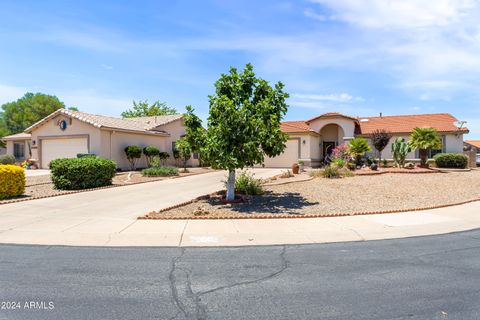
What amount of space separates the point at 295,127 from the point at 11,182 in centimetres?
2274

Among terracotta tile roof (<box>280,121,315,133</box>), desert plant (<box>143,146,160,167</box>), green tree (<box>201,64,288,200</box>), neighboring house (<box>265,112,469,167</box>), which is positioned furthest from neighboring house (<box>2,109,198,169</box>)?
green tree (<box>201,64,288,200</box>)

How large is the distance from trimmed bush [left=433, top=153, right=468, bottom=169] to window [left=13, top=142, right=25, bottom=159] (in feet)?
124

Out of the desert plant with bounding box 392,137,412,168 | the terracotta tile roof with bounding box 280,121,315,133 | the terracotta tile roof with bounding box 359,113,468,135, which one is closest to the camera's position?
the desert plant with bounding box 392,137,412,168

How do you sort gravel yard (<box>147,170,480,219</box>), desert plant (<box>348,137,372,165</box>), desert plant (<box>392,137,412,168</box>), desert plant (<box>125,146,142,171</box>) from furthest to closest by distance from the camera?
desert plant (<box>125,146,142,171</box>) → desert plant (<box>348,137,372,165</box>) → desert plant (<box>392,137,412,168</box>) → gravel yard (<box>147,170,480,219</box>)

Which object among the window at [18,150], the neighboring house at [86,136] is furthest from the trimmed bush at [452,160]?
the window at [18,150]

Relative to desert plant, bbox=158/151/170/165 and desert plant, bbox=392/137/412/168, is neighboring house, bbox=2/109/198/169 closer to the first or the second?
A: desert plant, bbox=158/151/170/165

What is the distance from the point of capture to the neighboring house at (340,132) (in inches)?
1160

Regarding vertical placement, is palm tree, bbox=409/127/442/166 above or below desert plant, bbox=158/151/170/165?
above

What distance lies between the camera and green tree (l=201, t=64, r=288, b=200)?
37.6 feet

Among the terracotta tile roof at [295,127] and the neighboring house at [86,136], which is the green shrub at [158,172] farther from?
the terracotta tile roof at [295,127]

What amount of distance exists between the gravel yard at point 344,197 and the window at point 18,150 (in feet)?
97.3

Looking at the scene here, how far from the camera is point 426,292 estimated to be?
4820 millimetres

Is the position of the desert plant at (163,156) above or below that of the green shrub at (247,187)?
above

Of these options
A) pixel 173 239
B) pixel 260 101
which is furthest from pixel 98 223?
Result: pixel 260 101
